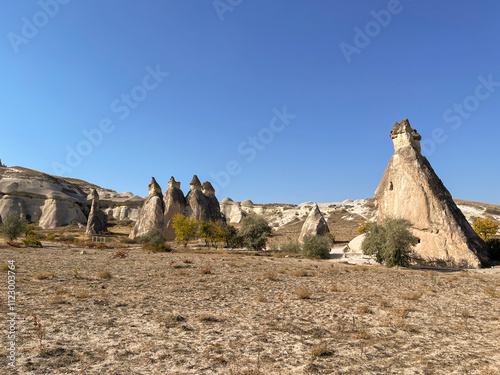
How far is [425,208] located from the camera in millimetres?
18547

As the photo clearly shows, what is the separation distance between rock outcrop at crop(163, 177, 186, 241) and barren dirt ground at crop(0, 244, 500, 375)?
24.9 meters

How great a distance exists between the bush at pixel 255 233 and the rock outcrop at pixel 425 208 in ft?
33.9

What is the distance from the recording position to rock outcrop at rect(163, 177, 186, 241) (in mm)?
34125

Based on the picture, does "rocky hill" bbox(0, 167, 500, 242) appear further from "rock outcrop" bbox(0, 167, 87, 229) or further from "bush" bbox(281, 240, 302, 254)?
"bush" bbox(281, 240, 302, 254)

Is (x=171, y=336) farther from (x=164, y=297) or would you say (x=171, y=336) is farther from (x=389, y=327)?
(x=389, y=327)

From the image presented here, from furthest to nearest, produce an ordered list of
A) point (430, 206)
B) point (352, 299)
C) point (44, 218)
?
point (44, 218) → point (430, 206) → point (352, 299)

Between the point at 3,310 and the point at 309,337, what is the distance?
5815 millimetres

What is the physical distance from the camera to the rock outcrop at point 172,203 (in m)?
34.1

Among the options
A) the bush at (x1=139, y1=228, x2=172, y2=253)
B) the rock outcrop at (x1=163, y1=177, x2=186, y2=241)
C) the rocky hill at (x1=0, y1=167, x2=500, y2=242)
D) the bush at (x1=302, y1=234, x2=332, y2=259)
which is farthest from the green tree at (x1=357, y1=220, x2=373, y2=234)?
the rock outcrop at (x1=163, y1=177, x2=186, y2=241)

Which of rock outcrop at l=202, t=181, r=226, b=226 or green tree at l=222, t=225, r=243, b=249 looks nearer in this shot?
green tree at l=222, t=225, r=243, b=249

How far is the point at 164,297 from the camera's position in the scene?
24.4 ft

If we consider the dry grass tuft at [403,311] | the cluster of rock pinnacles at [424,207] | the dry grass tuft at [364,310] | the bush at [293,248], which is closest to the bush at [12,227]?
the bush at [293,248]

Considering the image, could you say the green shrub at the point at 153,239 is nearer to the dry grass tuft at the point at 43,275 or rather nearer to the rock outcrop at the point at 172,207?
the rock outcrop at the point at 172,207

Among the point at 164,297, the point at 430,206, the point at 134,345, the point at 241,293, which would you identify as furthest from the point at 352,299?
the point at 430,206
